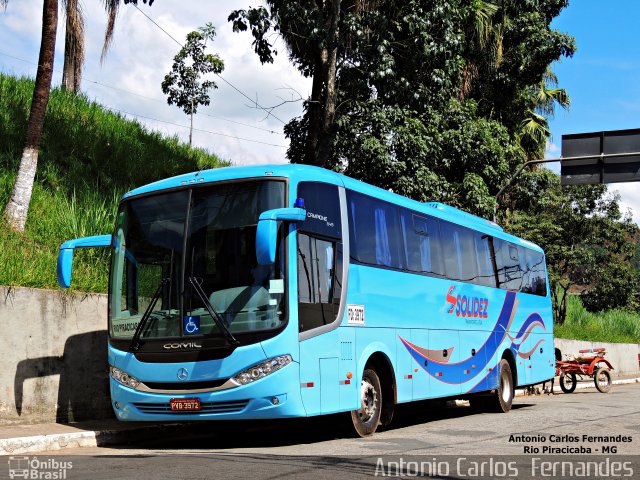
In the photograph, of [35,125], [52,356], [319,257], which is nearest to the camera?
[319,257]

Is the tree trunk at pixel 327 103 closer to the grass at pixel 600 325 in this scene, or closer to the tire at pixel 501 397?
the tire at pixel 501 397

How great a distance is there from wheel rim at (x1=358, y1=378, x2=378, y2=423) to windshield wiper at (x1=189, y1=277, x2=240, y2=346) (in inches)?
92.6

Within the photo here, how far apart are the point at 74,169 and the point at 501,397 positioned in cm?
1132

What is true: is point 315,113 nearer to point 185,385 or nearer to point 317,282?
point 317,282

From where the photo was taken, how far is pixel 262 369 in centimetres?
963

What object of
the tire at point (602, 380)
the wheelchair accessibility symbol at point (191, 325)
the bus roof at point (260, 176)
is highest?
the bus roof at point (260, 176)

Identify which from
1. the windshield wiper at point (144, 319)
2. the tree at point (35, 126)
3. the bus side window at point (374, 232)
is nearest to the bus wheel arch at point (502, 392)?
the bus side window at point (374, 232)

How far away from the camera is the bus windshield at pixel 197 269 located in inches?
384

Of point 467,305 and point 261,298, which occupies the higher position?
point 467,305

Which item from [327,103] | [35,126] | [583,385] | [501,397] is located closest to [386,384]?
[501,397]

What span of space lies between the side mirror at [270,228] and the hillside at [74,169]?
4461 mm

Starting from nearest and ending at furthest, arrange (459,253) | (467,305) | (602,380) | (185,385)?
1. (185,385)
2. (459,253)
3. (467,305)
4. (602,380)

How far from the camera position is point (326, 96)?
65.3 feet

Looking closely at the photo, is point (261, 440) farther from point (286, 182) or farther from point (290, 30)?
point (290, 30)
